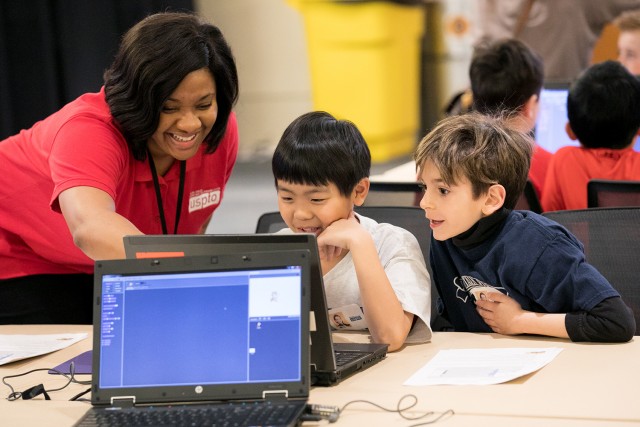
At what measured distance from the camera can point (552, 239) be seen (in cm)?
194

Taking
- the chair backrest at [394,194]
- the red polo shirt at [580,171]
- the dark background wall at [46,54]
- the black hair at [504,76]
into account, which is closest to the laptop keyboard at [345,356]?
the chair backrest at [394,194]

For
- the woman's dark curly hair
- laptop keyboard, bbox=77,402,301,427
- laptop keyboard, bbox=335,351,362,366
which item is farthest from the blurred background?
laptop keyboard, bbox=77,402,301,427

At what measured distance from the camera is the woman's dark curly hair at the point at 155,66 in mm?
2121

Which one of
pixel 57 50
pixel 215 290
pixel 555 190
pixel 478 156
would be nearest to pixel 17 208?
pixel 215 290

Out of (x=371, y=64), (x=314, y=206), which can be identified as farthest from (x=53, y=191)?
(x=371, y=64)

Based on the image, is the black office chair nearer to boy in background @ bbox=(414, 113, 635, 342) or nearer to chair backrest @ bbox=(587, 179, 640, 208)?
boy in background @ bbox=(414, 113, 635, 342)

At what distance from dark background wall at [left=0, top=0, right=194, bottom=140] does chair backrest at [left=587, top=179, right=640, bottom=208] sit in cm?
343

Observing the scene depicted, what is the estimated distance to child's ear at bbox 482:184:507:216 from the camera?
2.02 metres

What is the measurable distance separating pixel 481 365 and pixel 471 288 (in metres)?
0.34

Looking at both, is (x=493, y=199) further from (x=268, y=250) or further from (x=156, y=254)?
(x=156, y=254)

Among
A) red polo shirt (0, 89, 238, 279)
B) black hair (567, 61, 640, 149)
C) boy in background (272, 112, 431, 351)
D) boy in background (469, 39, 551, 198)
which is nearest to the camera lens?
boy in background (272, 112, 431, 351)

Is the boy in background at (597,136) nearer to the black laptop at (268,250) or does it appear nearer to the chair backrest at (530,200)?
the chair backrest at (530,200)

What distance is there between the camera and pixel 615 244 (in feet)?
7.38

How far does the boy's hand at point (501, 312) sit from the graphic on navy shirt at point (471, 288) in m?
0.02
